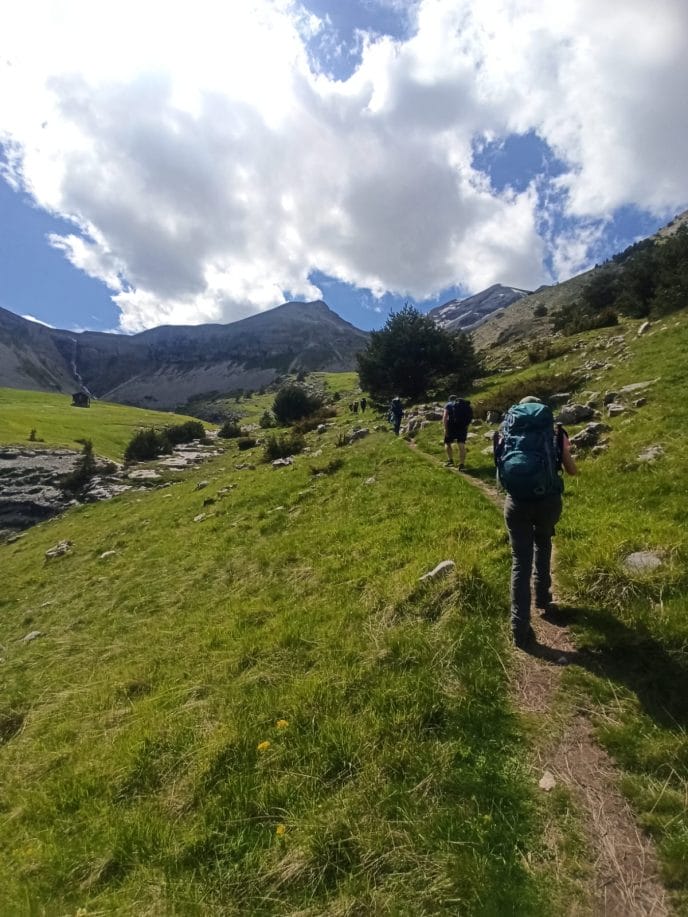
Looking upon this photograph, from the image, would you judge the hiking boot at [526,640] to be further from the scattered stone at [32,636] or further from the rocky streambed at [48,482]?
the rocky streambed at [48,482]

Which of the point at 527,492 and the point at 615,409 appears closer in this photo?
the point at 527,492

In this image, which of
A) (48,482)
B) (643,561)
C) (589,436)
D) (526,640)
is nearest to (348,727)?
(526,640)

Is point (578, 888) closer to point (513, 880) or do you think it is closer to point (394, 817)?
point (513, 880)

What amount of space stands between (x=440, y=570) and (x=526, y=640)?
73.2 inches

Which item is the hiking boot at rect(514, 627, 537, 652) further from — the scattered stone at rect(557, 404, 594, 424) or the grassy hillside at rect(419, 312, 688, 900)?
the scattered stone at rect(557, 404, 594, 424)

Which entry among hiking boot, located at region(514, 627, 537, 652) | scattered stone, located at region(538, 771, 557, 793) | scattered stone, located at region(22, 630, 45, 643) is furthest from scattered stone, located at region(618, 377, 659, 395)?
scattered stone, located at region(22, 630, 45, 643)

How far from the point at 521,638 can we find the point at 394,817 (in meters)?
2.93

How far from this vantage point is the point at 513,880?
3465 mm

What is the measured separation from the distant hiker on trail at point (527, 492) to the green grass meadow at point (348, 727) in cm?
61

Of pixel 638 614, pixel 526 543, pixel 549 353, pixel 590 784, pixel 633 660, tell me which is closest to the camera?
pixel 590 784

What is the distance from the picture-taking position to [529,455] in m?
6.13

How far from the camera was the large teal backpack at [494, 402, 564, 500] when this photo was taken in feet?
19.9

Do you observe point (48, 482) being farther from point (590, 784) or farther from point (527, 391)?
point (590, 784)

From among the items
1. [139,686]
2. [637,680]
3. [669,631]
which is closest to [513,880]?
[637,680]
